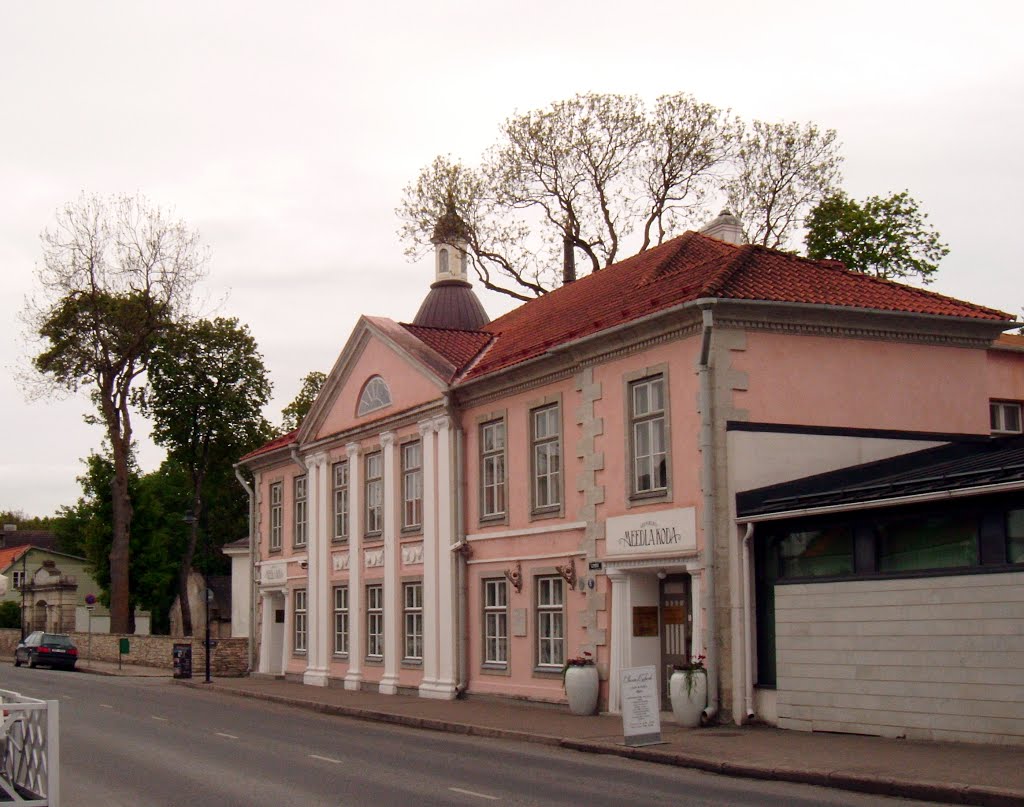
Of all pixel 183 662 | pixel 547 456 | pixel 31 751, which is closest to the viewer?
pixel 31 751

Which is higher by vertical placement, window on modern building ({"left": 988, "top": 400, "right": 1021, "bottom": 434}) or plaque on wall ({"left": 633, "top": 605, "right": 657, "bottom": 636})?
window on modern building ({"left": 988, "top": 400, "right": 1021, "bottom": 434})

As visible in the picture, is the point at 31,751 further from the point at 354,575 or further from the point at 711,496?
the point at 354,575

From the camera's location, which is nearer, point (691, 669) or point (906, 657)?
point (906, 657)

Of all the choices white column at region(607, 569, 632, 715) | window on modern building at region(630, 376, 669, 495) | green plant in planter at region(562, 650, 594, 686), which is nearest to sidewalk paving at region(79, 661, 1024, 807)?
white column at region(607, 569, 632, 715)

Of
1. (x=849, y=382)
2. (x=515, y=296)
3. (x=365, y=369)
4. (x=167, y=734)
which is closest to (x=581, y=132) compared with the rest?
(x=515, y=296)

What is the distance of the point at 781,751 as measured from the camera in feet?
50.9

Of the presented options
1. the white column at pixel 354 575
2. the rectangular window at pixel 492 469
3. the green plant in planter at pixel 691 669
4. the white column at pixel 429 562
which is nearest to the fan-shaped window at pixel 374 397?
the white column at pixel 354 575

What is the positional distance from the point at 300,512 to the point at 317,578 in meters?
2.88

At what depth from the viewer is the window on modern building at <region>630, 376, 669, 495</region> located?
21.0 metres

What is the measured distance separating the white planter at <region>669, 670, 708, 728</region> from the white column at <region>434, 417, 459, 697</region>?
8.35 metres

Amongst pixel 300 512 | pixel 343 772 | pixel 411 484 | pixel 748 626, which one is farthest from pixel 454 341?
pixel 343 772

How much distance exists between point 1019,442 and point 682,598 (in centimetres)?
549

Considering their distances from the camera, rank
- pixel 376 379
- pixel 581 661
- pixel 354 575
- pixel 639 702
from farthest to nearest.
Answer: pixel 354 575, pixel 376 379, pixel 581 661, pixel 639 702

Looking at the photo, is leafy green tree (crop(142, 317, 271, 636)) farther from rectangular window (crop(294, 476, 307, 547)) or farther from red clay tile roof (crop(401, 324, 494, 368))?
red clay tile roof (crop(401, 324, 494, 368))
